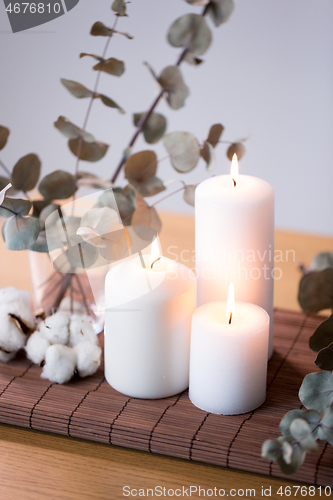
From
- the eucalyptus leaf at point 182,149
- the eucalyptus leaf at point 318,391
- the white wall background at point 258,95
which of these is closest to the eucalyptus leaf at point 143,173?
the eucalyptus leaf at point 182,149

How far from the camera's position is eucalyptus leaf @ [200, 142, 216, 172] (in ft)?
1.60

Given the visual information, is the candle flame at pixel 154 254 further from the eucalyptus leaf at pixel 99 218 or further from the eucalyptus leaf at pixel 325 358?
the eucalyptus leaf at pixel 325 358

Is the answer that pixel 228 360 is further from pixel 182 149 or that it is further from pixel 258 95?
pixel 258 95

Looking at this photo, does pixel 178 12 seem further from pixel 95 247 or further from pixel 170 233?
pixel 95 247

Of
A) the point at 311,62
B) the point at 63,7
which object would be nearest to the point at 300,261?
the point at 63,7

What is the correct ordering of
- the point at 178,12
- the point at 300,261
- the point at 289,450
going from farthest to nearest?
the point at 178,12 < the point at 300,261 < the point at 289,450

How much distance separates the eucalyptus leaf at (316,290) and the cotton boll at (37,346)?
233 mm

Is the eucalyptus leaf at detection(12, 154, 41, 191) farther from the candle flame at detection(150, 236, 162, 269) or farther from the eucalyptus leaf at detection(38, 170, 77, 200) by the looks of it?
the candle flame at detection(150, 236, 162, 269)

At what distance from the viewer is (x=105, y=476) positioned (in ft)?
1.23

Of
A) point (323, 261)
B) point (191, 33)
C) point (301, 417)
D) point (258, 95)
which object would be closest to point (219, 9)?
point (191, 33)

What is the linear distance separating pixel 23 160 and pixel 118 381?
0.21m

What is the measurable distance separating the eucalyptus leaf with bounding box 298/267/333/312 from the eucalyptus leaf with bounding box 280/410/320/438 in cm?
16

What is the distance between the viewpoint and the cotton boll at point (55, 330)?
47 cm

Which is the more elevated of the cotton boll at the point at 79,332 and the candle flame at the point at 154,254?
the candle flame at the point at 154,254
